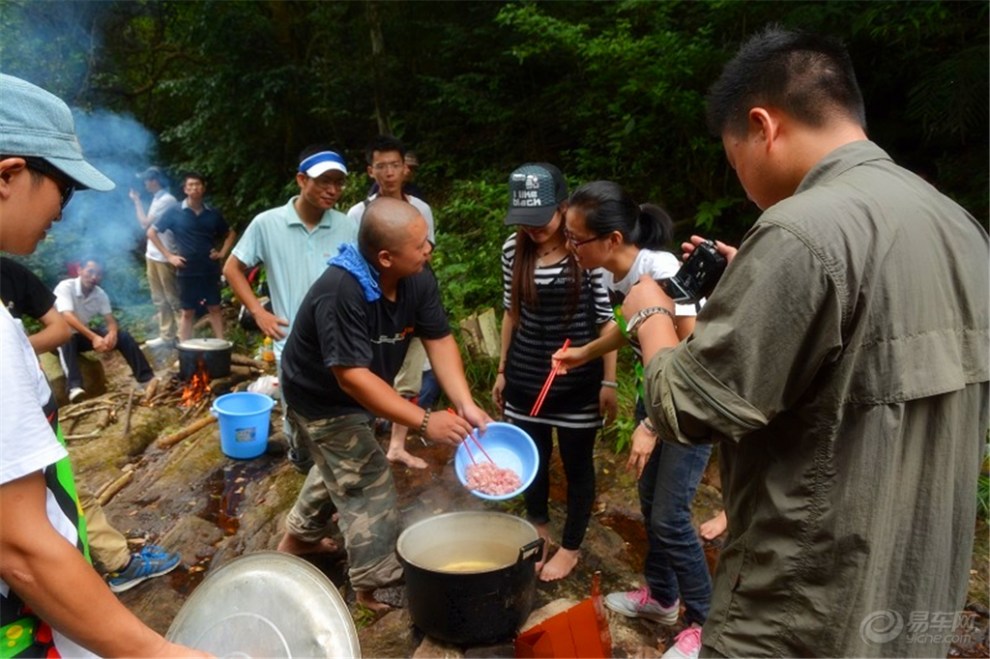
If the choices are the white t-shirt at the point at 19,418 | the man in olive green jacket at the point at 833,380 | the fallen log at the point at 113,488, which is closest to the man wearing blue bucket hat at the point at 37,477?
the white t-shirt at the point at 19,418

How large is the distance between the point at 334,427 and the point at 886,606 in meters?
2.46

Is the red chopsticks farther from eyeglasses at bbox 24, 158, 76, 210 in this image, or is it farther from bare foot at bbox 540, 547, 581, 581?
eyeglasses at bbox 24, 158, 76, 210

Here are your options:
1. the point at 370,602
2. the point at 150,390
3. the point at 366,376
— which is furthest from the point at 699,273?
the point at 150,390

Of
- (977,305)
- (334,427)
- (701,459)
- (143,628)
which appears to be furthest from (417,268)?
(977,305)

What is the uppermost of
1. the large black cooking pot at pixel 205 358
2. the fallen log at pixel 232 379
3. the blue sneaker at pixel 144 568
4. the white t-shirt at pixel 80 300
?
the white t-shirt at pixel 80 300

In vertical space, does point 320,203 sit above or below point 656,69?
below

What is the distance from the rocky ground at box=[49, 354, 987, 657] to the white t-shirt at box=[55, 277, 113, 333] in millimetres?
1378

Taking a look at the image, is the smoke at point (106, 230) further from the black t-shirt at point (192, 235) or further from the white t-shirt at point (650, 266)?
the white t-shirt at point (650, 266)

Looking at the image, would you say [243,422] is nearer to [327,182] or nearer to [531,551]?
[327,182]

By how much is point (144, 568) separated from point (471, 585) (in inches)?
92.2

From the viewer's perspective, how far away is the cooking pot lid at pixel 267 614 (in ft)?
5.09

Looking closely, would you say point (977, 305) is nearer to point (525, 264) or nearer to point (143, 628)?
point (143, 628)

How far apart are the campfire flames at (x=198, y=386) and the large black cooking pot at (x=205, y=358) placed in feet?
0.07

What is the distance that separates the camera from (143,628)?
1332mm
